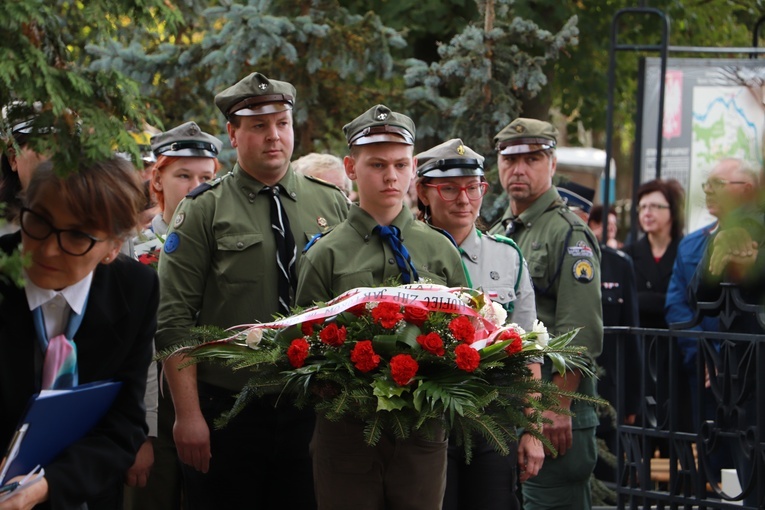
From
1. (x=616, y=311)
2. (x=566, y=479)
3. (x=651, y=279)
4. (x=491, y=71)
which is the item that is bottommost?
(x=566, y=479)

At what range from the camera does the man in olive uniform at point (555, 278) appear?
6.03 meters

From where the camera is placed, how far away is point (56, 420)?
10.9ft

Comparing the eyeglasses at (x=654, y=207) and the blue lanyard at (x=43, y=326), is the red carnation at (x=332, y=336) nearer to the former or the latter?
the blue lanyard at (x=43, y=326)

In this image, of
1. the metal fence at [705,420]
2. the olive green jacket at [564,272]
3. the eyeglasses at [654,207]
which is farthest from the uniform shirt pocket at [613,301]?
the olive green jacket at [564,272]

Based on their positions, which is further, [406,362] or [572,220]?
[572,220]

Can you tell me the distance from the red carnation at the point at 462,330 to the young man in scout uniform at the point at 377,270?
456 millimetres

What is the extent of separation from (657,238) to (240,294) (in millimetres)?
5634

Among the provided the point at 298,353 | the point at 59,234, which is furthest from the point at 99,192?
the point at 298,353

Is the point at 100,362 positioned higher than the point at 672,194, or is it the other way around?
the point at 672,194

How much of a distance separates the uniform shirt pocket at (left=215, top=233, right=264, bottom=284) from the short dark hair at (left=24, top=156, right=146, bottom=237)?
174cm

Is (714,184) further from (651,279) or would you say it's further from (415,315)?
(651,279)

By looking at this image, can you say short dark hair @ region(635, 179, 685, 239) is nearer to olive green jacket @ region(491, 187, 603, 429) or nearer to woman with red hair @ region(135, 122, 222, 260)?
olive green jacket @ region(491, 187, 603, 429)

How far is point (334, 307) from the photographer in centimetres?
438

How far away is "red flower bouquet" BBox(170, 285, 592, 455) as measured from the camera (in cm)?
415
